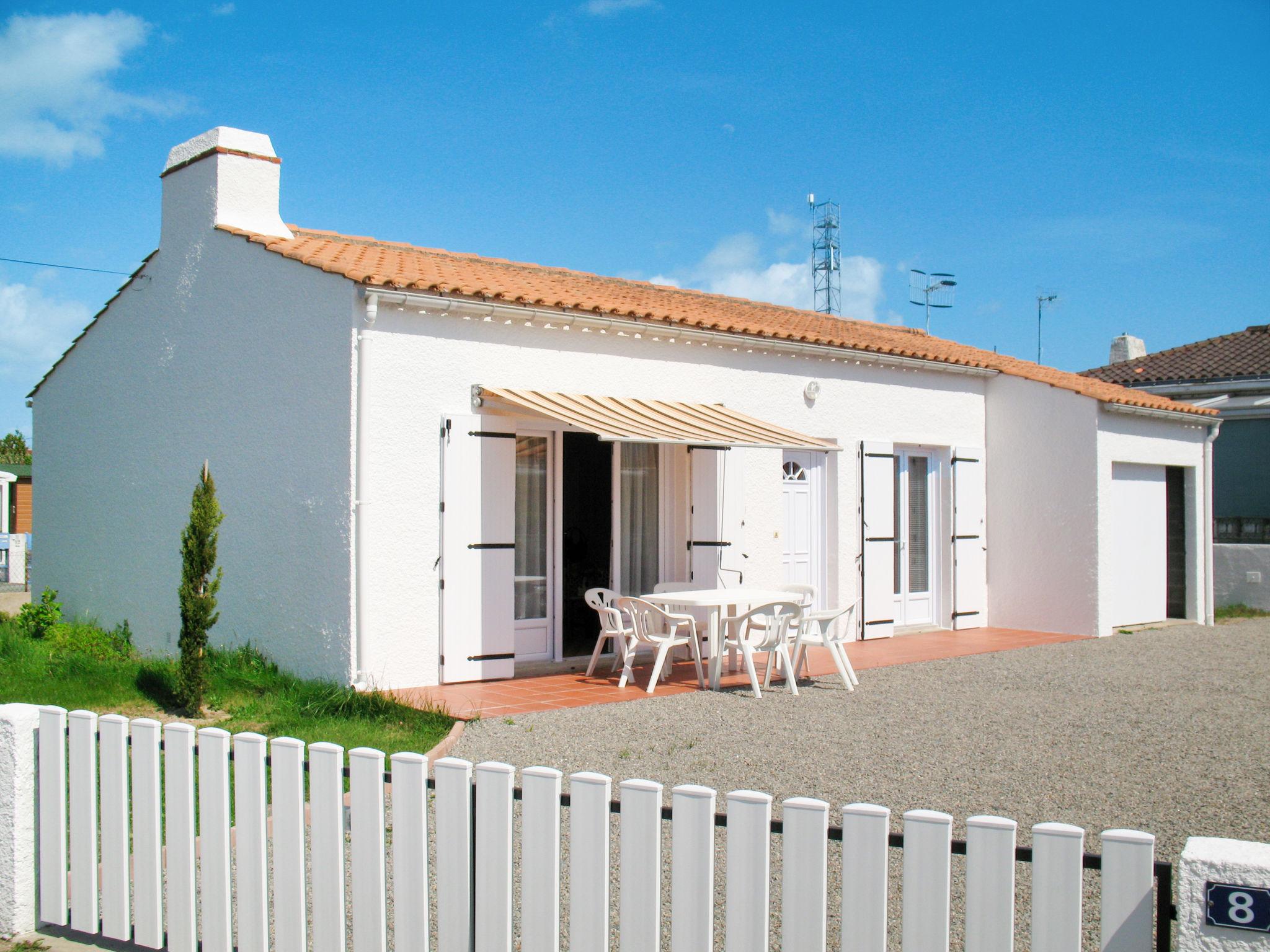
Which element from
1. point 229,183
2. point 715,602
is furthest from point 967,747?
point 229,183

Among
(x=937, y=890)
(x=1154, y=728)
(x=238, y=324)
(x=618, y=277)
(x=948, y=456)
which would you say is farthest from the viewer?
(x=618, y=277)

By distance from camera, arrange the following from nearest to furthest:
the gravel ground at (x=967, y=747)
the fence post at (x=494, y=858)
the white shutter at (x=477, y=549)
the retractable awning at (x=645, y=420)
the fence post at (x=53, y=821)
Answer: the fence post at (x=494, y=858), the fence post at (x=53, y=821), the gravel ground at (x=967, y=747), the retractable awning at (x=645, y=420), the white shutter at (x=477, y=549)

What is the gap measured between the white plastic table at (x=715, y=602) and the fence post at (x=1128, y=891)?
24.8 ft

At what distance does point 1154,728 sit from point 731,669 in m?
4.66

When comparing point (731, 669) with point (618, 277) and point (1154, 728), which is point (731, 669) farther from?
point (618, 277)

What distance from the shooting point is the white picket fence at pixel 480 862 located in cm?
349

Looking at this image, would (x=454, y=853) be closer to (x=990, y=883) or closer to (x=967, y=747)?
(x=990, y=883)

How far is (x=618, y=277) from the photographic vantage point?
1798 centimetres

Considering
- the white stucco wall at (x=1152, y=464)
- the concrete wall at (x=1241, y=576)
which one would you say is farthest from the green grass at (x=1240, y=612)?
the white stucco wall at (x=1152, y=464)

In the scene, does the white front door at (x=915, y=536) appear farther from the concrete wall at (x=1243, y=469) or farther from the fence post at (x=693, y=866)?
the fence post at (x=693, y=866)

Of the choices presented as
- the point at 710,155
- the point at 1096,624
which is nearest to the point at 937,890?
the point at 1096,624

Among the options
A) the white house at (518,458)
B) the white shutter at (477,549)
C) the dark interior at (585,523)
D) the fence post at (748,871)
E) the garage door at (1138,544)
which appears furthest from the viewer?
the garage door at (1138,544)

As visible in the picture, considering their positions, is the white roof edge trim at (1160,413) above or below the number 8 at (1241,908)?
above

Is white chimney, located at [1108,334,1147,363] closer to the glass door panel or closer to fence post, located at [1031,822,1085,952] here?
the glass door panel
